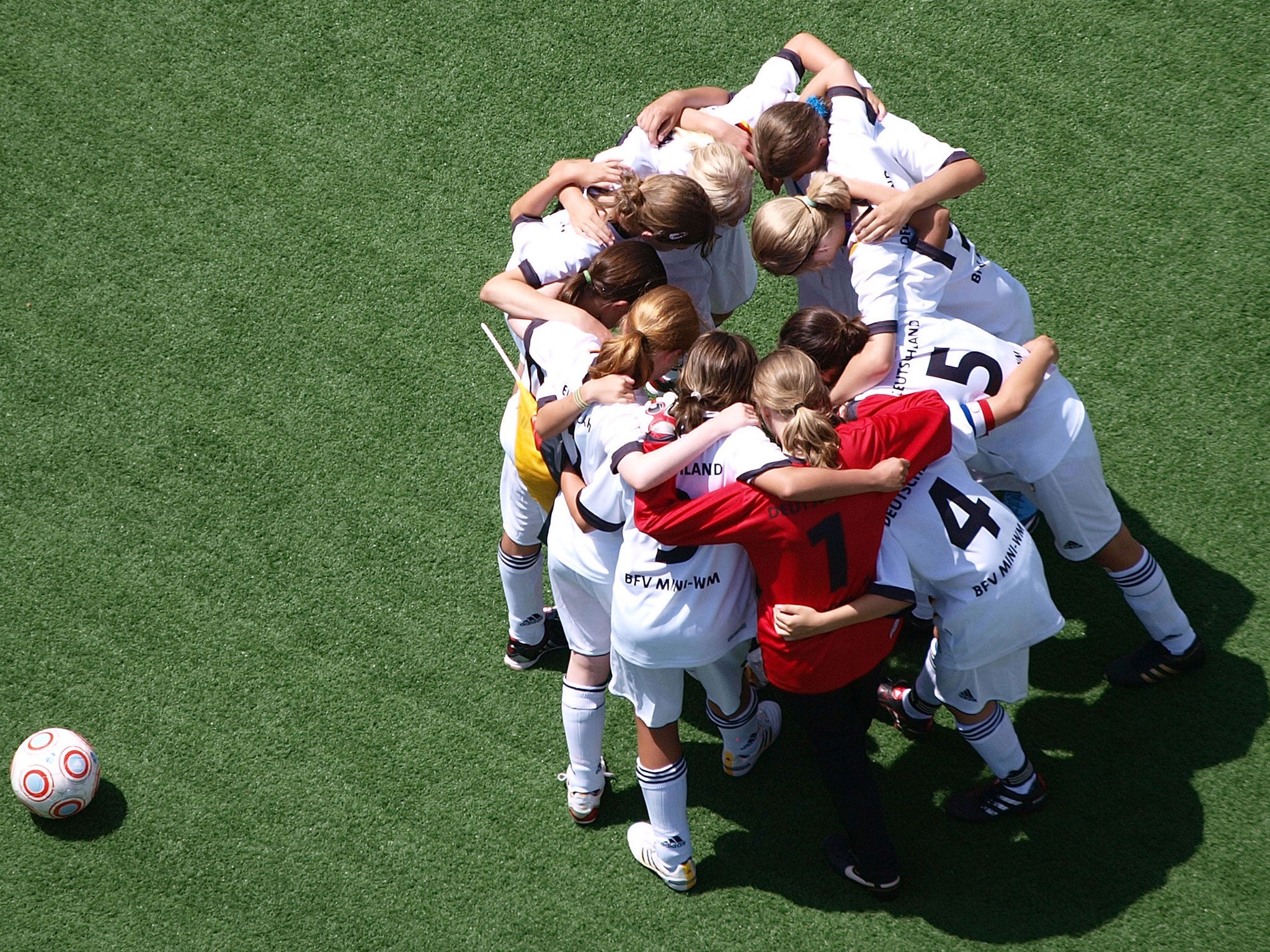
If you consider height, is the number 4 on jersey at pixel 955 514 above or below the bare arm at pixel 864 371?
below

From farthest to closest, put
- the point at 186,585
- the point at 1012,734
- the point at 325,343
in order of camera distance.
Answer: the point at 325,343
the point at 186,585
the point at 1012,734

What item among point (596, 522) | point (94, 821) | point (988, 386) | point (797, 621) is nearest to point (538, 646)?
point (596, 522)

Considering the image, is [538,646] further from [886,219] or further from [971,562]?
[886,219]

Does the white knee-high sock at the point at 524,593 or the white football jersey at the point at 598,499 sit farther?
the white knee-high sock at the point at 524,593

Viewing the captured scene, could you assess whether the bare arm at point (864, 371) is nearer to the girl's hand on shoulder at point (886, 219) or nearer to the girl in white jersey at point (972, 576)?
the girl in white jersey at point (972, 576)

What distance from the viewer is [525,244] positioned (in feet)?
12.1

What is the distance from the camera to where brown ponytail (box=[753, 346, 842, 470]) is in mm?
2875

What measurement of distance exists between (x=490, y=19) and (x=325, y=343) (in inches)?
78.6

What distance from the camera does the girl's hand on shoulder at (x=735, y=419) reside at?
296 centimetres

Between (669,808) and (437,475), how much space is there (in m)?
1.86

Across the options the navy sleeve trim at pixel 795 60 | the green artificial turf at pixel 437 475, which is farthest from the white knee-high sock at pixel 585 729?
the navy sleeve trim at pixel 795 60

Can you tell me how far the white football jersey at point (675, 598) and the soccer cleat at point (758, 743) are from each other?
0.82 m

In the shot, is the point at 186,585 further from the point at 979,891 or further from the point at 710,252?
the point at 979,891

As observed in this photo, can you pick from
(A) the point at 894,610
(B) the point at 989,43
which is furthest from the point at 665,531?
(B) the point at 989,43
